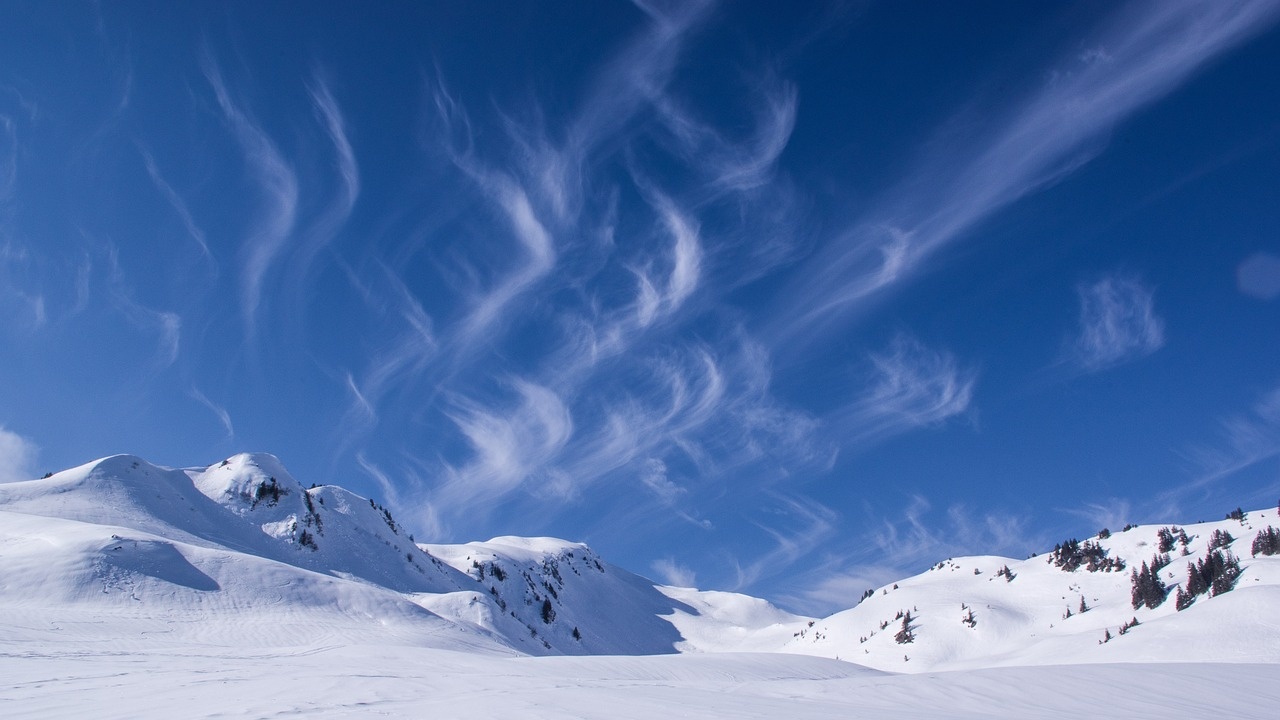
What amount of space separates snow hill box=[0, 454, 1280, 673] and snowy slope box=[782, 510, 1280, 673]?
0.23 m

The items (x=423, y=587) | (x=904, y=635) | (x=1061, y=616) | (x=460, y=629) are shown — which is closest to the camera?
(x=460, y=629)

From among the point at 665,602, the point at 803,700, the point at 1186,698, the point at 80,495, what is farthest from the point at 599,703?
the point at 665,602

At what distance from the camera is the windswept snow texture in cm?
1343

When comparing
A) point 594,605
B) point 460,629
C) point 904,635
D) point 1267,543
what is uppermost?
point 1267,543

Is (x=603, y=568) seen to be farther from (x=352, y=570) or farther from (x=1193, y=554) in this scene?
(x=1193, y=554)

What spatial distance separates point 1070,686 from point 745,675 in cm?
1093

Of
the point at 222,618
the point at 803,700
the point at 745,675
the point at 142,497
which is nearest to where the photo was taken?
the point at 803,700

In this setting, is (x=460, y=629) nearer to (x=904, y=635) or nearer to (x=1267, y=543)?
(x=904, y=635)

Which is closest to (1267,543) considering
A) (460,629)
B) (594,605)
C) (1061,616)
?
(1061,616)

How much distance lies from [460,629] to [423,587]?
89.4 feet

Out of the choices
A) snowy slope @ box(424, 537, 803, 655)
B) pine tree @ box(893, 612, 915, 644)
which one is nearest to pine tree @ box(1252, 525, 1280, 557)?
pine tree @ box(893, 612, 915, 644)

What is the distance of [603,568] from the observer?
162 m

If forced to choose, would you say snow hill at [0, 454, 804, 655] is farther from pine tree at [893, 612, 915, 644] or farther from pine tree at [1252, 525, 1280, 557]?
pine tree at [1252, 525, 1280, 557]

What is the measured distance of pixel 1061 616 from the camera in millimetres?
68938
